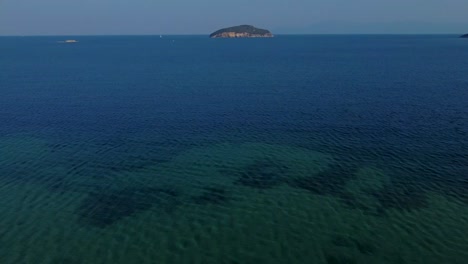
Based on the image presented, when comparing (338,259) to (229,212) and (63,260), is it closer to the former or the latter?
(229,212)

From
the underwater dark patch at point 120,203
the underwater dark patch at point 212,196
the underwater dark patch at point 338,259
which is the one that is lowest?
the underwater dark patch at point 338,259

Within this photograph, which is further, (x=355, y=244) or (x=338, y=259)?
(x=355, y=244)

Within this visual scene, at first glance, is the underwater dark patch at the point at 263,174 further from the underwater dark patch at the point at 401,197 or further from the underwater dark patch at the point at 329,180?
the underwater dark patch at the point at 401,197

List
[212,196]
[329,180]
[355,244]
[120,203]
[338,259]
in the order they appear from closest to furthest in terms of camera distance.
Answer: [338,259] → [355,244] → [120,203] → [212,196] → [329,180]

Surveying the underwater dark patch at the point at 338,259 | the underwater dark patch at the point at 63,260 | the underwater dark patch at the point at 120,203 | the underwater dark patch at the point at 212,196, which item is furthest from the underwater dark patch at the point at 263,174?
the underwater dark patch at the point at 63,260

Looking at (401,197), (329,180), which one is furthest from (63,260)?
(401,197)
